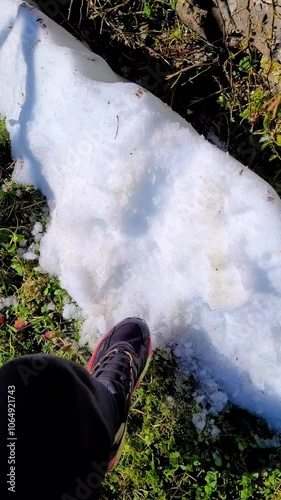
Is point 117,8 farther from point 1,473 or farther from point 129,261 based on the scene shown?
point 1,473

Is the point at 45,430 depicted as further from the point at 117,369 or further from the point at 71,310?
the point at 71,310

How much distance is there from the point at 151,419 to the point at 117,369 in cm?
49

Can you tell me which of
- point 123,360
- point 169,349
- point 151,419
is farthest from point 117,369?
point 151,419

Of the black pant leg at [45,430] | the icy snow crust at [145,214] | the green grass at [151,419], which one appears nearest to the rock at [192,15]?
the icy snow crust at [145,214]

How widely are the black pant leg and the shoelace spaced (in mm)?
682

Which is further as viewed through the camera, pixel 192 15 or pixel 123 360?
pixel 192 15

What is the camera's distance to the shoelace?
2.48m

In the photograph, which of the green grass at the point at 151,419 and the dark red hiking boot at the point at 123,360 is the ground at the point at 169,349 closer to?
the green grass at the point at 151,419

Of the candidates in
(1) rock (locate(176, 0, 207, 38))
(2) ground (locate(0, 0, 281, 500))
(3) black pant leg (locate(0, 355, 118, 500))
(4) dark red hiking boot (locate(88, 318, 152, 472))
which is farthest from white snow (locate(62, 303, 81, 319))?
(1) rock (locate(176, 0, 207, 38))

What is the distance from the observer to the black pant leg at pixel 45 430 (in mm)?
1634

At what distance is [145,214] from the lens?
2773mm

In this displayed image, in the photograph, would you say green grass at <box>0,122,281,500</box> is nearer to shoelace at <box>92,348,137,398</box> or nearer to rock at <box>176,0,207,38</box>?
shoelace at <box>92,348,137,398</box>

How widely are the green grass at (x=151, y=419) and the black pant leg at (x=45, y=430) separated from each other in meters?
1.07

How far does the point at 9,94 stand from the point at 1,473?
2160 mm
